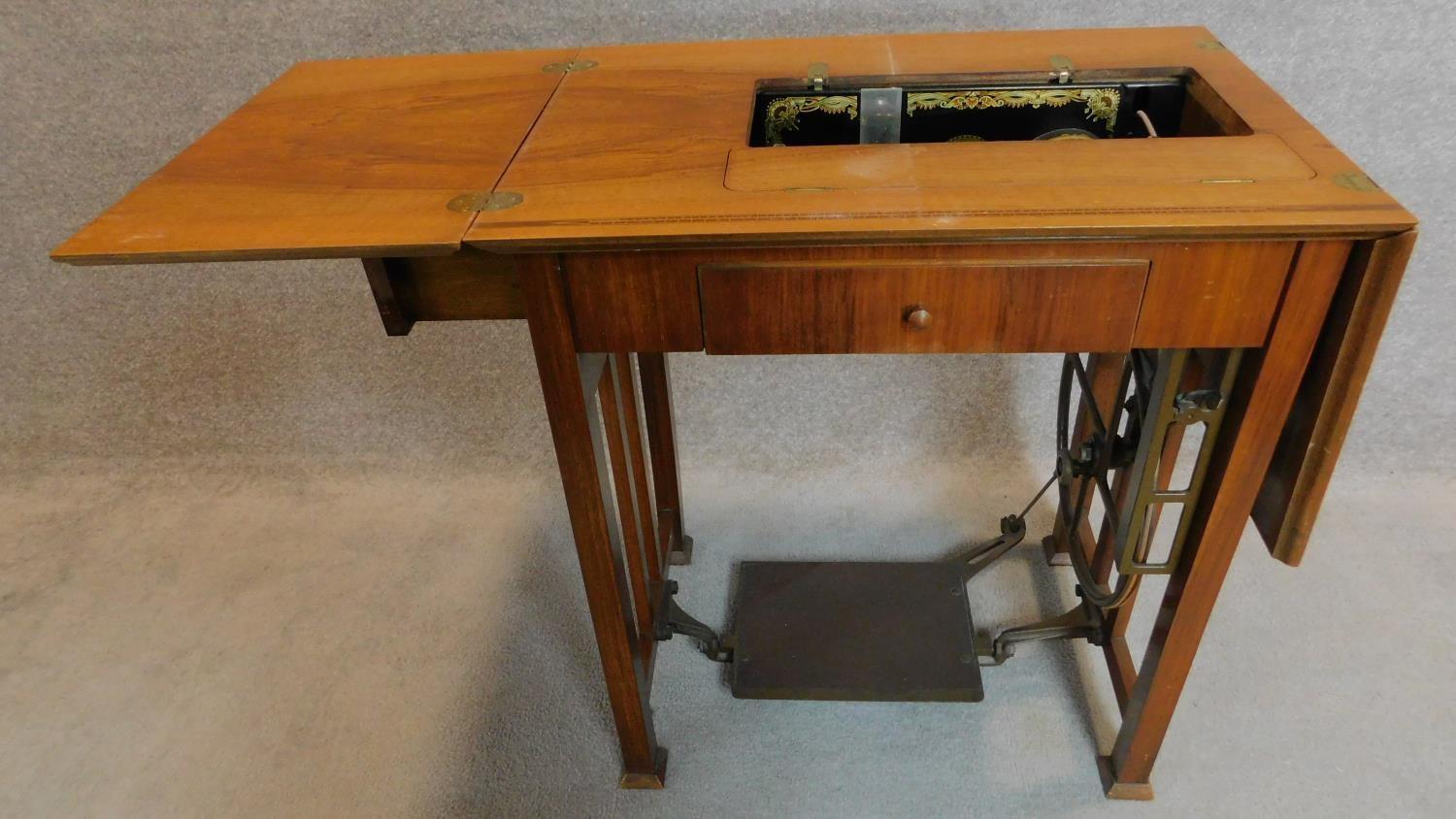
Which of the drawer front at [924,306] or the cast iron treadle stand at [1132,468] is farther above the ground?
the drawer front at [924,306]

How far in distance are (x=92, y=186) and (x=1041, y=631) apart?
175cm

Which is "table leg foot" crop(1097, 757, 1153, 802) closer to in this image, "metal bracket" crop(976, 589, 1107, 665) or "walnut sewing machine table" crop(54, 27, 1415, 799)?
"walnut sewing machine table" crop(54, 27, 1415, 799)

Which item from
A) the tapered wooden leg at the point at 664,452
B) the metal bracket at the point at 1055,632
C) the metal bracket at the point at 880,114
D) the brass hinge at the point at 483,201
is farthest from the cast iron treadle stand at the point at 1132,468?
the brass hinge at the point at 483,201

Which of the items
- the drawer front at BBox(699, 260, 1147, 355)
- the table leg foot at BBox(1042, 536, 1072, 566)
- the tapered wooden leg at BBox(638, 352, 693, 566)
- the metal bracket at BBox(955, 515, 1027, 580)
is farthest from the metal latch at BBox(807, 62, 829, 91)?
the table leg foot at BBox(1042, 536, 1072, 566)

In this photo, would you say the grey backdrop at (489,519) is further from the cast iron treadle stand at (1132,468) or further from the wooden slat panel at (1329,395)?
the wooden slat panel at (1329,395)

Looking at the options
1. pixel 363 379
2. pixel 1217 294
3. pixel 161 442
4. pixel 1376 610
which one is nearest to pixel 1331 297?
pixel 1217 294

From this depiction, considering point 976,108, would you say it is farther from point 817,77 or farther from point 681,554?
point 681,554

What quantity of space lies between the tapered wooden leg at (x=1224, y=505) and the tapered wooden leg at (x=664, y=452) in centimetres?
77

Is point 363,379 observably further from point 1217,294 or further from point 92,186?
point 1217,294

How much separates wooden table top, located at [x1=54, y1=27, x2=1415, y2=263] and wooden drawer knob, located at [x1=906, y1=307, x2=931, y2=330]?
90mm

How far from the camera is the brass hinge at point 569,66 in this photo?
1205 millimetres

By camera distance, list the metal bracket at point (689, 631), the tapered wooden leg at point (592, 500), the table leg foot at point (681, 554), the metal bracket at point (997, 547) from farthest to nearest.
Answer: the table leg foot at point (681, 554)
the metal bracket at point (997, 547)
the metal bracket at point (689, 631)
the tapered wooden leg at point (592, 500)

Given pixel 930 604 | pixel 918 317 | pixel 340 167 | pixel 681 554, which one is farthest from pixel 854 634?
pixel 340 167

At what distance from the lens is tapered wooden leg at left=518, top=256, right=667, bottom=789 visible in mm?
903
